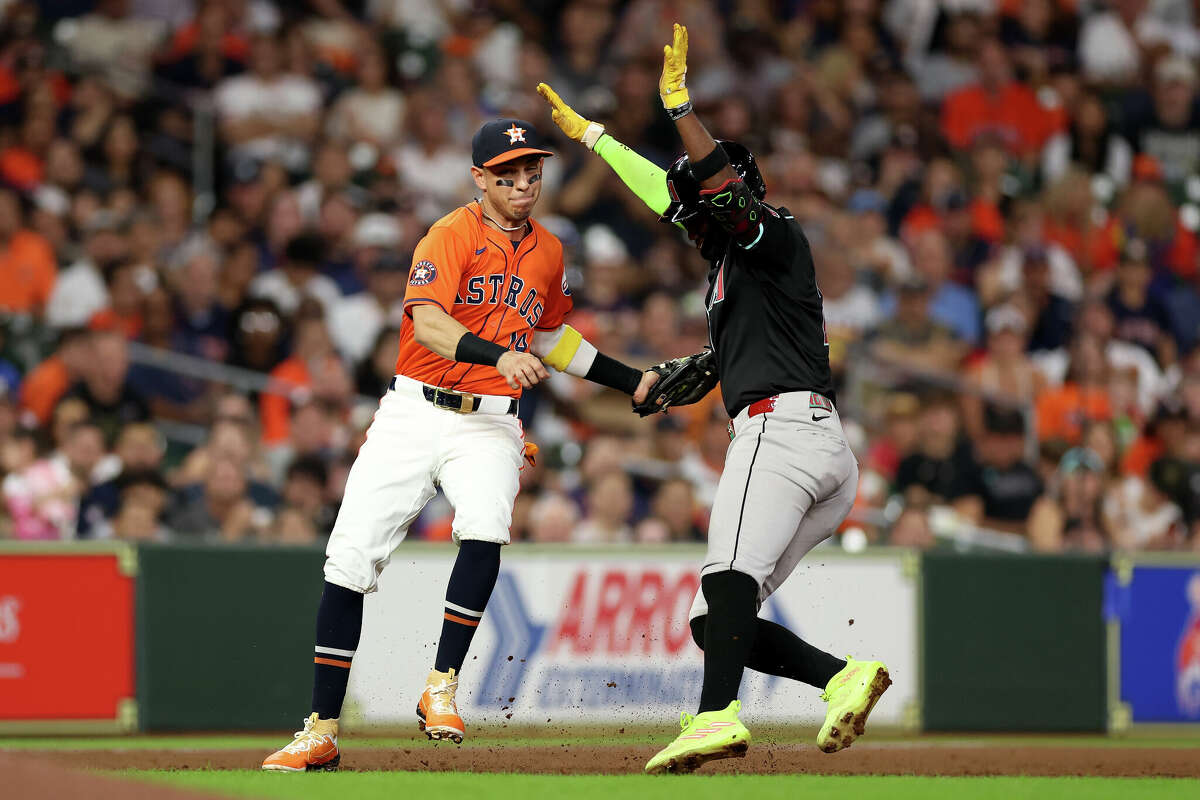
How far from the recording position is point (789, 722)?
8.88 meters

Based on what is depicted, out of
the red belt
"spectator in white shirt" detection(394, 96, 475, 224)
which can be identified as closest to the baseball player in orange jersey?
the red belt

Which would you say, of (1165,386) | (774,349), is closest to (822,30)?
(1165,386)

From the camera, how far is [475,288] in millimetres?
5887

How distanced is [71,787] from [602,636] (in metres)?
4.46

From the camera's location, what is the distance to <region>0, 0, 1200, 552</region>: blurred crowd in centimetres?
970

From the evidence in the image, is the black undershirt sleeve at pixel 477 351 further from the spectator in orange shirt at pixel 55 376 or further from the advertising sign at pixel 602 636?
the spectator in orange shirt at pixel 55 376

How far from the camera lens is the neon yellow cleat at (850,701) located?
17.7 feet

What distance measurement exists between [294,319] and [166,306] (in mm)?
793

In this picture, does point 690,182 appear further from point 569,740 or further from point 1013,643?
point 1013,643

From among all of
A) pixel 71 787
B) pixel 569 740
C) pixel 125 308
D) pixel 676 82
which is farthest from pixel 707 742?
pixel 125 308

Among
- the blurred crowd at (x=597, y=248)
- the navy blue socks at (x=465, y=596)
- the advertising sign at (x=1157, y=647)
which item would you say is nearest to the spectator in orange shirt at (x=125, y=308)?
the blurred crowd at (x=597, y=248)

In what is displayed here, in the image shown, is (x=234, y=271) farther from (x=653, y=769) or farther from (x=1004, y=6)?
(x=1004, y=6)

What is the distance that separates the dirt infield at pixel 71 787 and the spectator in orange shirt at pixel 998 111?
10.6m

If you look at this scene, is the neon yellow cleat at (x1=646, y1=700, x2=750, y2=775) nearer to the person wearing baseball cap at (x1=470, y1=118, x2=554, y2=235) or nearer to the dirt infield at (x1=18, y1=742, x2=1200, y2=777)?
the dirt infield at (x1=18, y1=742, x2=1200, y2=777)
